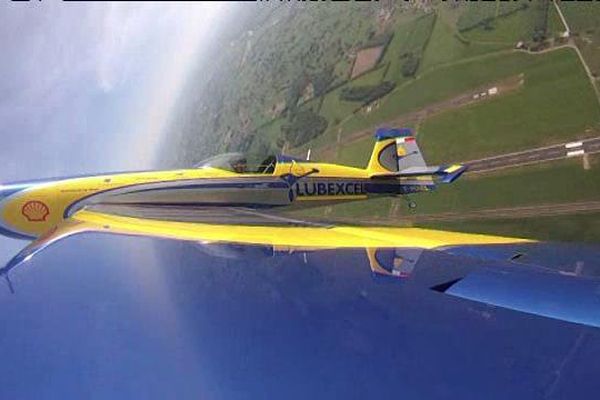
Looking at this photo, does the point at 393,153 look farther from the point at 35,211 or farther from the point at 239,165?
the point at 35,211

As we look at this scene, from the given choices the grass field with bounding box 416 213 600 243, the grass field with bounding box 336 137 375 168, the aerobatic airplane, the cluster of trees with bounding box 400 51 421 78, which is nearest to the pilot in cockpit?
the aerobatic airplane

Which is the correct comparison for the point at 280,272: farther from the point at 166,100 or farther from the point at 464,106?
the point at 464,106

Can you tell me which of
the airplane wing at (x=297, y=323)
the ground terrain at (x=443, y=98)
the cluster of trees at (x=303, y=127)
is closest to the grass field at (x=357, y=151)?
the ground terrain at (x=443, y=98)

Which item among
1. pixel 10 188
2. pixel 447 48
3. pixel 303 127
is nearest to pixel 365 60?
pixel 447 48

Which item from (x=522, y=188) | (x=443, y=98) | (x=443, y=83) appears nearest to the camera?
(x=522, y=188)

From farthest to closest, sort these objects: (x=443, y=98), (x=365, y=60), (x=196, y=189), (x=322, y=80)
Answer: (x=322, y=80), (x=365, y=60), (x=443, y=98), (x=196, y=189)

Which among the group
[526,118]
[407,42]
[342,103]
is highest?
[407,42]
